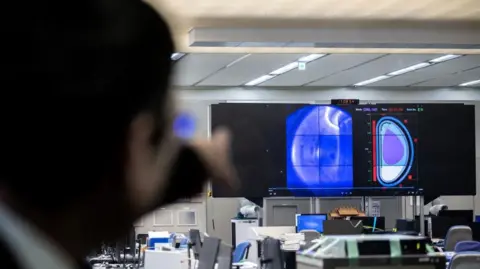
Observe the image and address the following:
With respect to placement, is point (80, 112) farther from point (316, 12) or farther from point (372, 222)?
point (372, 222)

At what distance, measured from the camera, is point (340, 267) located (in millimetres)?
1728

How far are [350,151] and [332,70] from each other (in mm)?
4512

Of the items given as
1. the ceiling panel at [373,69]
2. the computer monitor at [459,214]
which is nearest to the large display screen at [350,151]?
the computer monitor at [459,214]

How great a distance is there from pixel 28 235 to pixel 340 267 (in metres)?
1.46

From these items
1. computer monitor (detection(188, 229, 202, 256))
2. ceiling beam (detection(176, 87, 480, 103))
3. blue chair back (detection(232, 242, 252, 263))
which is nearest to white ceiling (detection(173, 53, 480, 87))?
ceiling beam (detection(176, 87, 480, 103))

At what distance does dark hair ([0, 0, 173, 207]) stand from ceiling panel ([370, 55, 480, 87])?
11933 mm

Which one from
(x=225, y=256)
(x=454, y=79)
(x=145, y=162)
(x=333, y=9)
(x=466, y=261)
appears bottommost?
(x=466, y=261)

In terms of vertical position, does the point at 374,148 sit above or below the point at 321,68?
below

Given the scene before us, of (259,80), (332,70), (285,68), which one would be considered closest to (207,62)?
(285,68)

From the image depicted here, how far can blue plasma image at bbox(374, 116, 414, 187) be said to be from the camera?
28.7 feet

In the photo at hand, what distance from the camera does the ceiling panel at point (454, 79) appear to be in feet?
44.9

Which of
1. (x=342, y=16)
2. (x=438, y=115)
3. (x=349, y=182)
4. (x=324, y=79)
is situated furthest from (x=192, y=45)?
(x=324, y=79)

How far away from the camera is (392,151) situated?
879 cm

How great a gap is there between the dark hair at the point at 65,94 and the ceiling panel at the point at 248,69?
11.0 meters
